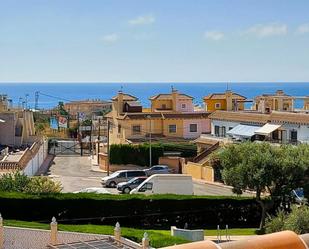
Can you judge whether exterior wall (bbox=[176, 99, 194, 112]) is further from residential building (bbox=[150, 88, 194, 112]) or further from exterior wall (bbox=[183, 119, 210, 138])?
exterior wall (bbox=[183, 119, 210, 138])

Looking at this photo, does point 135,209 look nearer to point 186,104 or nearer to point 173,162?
point 173,162

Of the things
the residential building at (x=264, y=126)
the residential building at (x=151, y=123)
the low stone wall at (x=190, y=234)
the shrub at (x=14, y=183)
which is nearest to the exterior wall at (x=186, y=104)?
the residential building at (x=151, y=123)

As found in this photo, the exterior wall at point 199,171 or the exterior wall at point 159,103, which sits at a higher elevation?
the exterior wall at point 159,103

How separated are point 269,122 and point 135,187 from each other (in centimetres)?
1694

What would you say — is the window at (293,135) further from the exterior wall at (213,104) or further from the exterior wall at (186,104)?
the exterior wall at (213,104)

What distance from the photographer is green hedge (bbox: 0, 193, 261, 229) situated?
Answer: 27641 millimetres

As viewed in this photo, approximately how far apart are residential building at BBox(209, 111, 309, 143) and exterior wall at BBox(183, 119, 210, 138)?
4291mm

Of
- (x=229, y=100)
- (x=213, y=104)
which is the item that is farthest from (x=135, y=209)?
(x=213, y=104)

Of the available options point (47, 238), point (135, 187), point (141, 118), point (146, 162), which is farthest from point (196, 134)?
point (47, 238)

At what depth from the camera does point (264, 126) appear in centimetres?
5219

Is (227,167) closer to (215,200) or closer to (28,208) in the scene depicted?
(215,200)

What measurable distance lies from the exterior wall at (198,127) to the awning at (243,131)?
832cm

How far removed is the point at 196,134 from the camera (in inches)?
2549

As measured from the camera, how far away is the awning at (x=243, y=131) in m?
53.1
